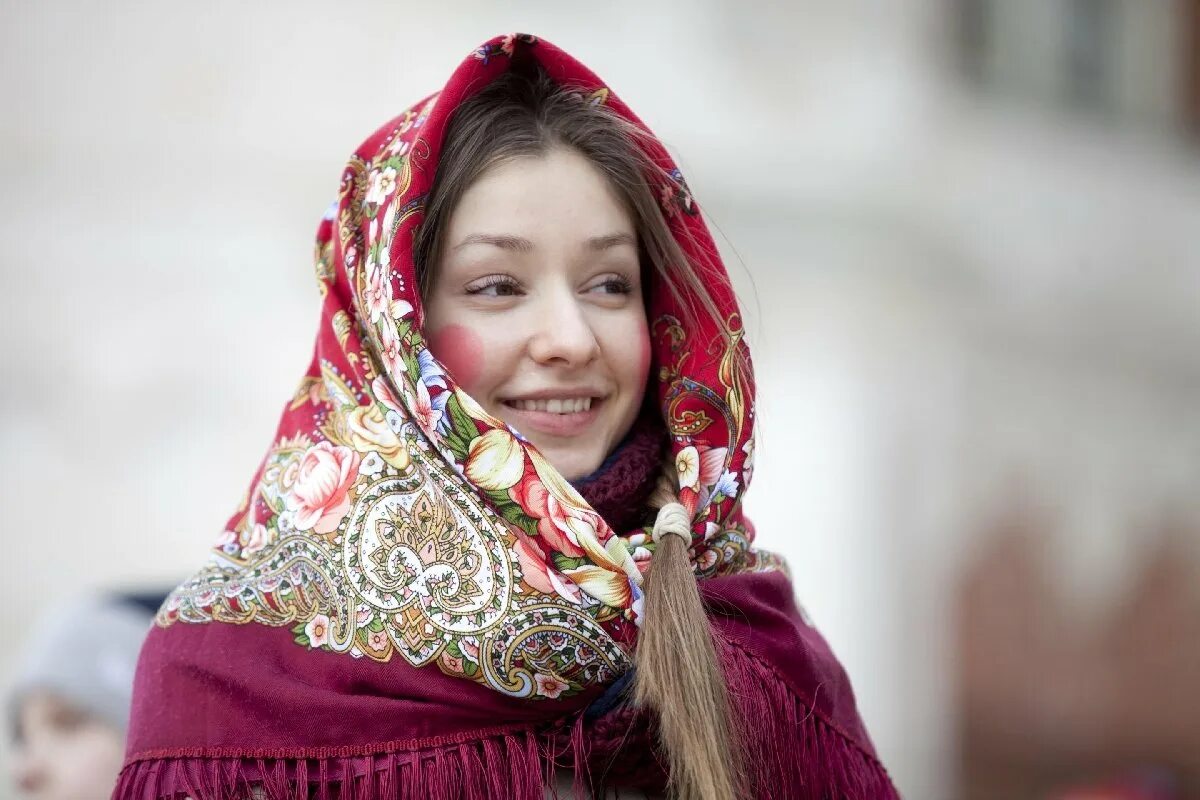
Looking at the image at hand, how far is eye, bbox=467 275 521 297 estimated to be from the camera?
1557 mm

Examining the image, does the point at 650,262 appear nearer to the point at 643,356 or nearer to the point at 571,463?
the point at 643,356

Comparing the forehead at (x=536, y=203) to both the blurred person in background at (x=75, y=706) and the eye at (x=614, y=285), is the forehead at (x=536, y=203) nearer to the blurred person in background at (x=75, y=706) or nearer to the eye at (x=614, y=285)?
the eye at (x=614, y=285)

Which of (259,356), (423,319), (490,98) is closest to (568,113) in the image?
(490,98)

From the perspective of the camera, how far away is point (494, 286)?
5.12ft

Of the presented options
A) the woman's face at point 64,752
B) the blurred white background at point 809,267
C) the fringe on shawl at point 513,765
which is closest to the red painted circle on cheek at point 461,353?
the fringe on shawl at point 513,765

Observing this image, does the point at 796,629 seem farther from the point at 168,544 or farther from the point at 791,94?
the point at 791,94

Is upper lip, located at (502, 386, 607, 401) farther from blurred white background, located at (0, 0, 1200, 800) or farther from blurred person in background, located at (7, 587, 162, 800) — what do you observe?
blurred white background, located at (0, 0, 1200, 800)

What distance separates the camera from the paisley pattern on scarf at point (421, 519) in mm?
1437

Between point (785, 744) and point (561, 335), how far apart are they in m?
0.56

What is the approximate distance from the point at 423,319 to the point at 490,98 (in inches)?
12.8

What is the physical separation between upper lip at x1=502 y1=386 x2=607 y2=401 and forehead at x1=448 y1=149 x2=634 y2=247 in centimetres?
18

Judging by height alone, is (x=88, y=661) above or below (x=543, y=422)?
below

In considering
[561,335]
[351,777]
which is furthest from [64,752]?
[561,335]

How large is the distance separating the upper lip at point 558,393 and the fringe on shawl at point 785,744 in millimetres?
350
